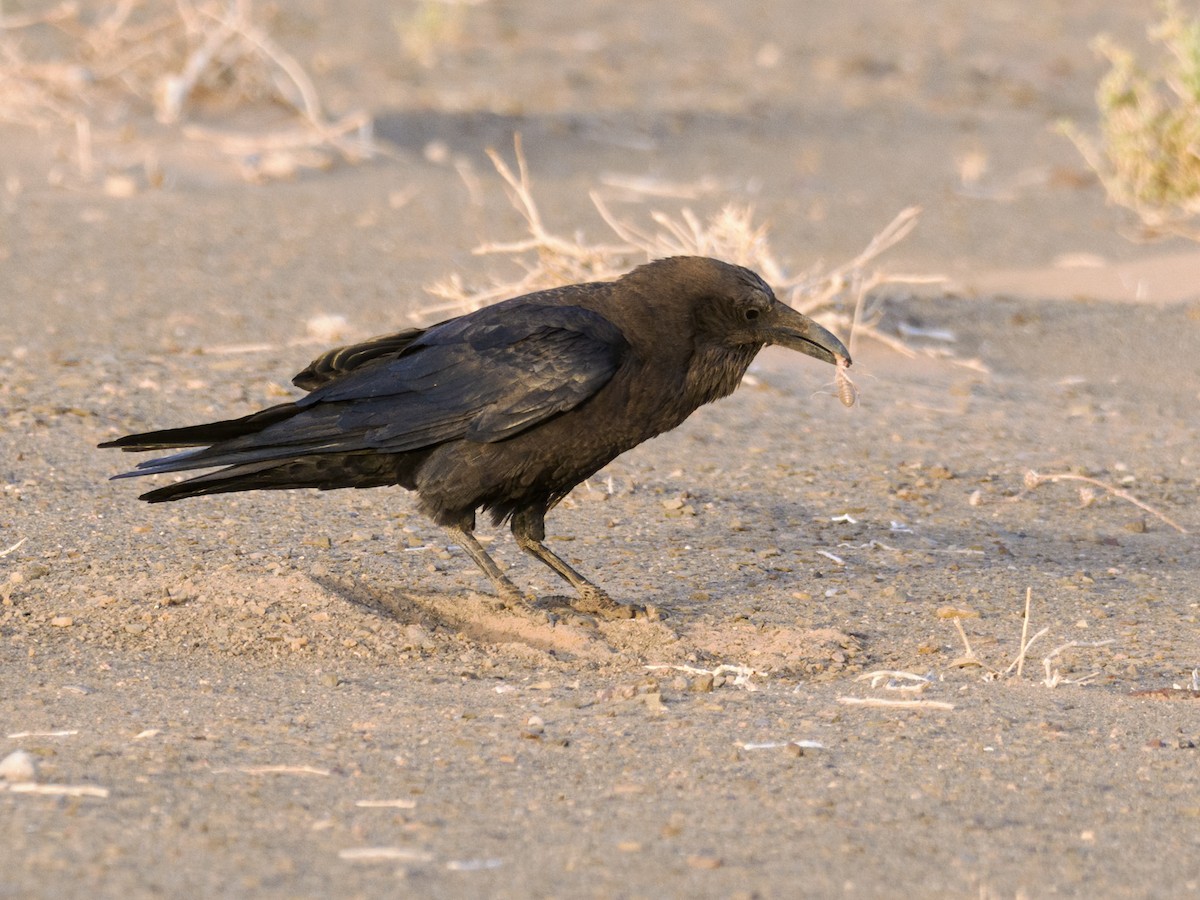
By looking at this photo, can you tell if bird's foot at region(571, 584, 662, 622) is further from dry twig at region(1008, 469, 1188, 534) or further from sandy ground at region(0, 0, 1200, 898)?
dry twig at region(1008, 469, 1188, 534)

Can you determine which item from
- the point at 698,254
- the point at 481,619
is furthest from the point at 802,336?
the point at 698,254

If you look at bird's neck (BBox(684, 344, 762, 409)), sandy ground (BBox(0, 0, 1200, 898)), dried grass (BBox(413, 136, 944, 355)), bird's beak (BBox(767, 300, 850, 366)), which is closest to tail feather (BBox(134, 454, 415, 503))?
sandy ground (BBox(0, 0, 1200, 898))

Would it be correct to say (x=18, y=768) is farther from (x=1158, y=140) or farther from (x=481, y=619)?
(x=1158, y=140)

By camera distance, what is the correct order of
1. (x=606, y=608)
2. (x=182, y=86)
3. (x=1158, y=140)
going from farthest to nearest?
1. (x=182, y=86)
2. (x=1158, y=140)
3. (x=606, y=608)

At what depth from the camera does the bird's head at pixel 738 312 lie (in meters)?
4.60

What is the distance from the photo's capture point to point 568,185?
11.3m

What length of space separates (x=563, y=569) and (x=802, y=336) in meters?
0.96

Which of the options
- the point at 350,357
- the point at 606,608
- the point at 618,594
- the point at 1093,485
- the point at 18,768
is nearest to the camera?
the point at 18,768

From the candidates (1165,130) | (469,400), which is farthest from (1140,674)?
(1165,130)

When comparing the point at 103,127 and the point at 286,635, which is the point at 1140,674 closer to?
the point at 286,635

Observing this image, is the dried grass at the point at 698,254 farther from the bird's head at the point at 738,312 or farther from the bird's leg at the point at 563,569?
the bird's head at the point at 738,312

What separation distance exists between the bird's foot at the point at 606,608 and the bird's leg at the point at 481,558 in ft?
0.57

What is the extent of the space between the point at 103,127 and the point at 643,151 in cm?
391

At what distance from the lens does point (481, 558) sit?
15.6 feet
